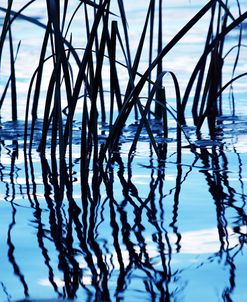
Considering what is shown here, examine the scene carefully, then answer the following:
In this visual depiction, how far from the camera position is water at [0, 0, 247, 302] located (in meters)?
1.49

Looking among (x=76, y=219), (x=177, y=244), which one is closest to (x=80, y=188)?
(x=76, y=219)

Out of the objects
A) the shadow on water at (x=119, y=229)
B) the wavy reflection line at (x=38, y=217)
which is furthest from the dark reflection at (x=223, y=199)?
the wavy reflection line at (x=38, y=217)

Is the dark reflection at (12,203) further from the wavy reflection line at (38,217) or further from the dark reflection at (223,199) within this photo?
the dark reflection at (223,199)

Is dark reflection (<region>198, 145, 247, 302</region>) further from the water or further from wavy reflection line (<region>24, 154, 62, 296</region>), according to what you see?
wavy reflection line (<region>24, 154, 62, 296</region>)

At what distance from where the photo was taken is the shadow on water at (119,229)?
4.92ft

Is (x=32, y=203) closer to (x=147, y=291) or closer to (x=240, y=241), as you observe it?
(x=240, y=241)

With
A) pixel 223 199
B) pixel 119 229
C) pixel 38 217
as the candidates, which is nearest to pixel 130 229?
pixel 119 229

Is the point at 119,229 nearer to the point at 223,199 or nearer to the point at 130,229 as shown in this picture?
the point at 130,229

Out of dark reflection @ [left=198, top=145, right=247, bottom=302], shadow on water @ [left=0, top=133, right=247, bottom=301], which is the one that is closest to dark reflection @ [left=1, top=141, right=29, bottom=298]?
shadow on water @ [left=0, top=133, right=247, bottom=301]

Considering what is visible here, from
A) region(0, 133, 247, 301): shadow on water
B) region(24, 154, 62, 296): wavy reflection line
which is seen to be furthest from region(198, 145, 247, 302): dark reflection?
region(24, 154, 62, 296): wavy reflection line

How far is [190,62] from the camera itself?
5.03 m

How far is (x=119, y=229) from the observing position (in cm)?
190

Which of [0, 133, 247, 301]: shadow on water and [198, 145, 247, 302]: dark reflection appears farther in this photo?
[198, 145, 247, 302]: dark reflection

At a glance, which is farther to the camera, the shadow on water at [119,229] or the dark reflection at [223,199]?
the dark reflection at [223,199]
